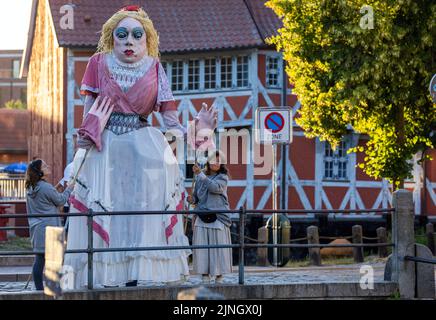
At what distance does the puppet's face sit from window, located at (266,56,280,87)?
2439cm

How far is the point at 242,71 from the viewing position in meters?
37.9

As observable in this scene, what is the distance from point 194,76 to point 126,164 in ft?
82.6

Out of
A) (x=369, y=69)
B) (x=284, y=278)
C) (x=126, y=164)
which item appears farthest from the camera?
(x=369, y=69)

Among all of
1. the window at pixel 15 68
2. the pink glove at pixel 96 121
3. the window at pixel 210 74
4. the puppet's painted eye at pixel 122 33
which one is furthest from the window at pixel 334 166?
the window at pixel 15 68

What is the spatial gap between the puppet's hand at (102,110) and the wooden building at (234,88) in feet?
77.6

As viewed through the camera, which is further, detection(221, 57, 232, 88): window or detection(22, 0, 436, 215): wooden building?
detection(221, 57, 232, 88): window

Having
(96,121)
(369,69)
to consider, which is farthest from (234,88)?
(96,121)

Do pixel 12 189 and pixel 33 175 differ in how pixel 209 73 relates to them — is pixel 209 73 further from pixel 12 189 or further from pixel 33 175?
pixel 33 175

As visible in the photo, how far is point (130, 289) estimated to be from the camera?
1280 centimetres

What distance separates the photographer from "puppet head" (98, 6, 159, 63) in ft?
44.7

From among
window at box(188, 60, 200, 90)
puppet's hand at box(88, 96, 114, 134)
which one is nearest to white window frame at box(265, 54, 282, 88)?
window at box(188, 60, 200, 90)

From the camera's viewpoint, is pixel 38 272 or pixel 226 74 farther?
pixel 226 74

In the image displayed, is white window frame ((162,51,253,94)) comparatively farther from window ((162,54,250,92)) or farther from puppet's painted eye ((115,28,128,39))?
puppet's painted eye ((115,28,128,39))
